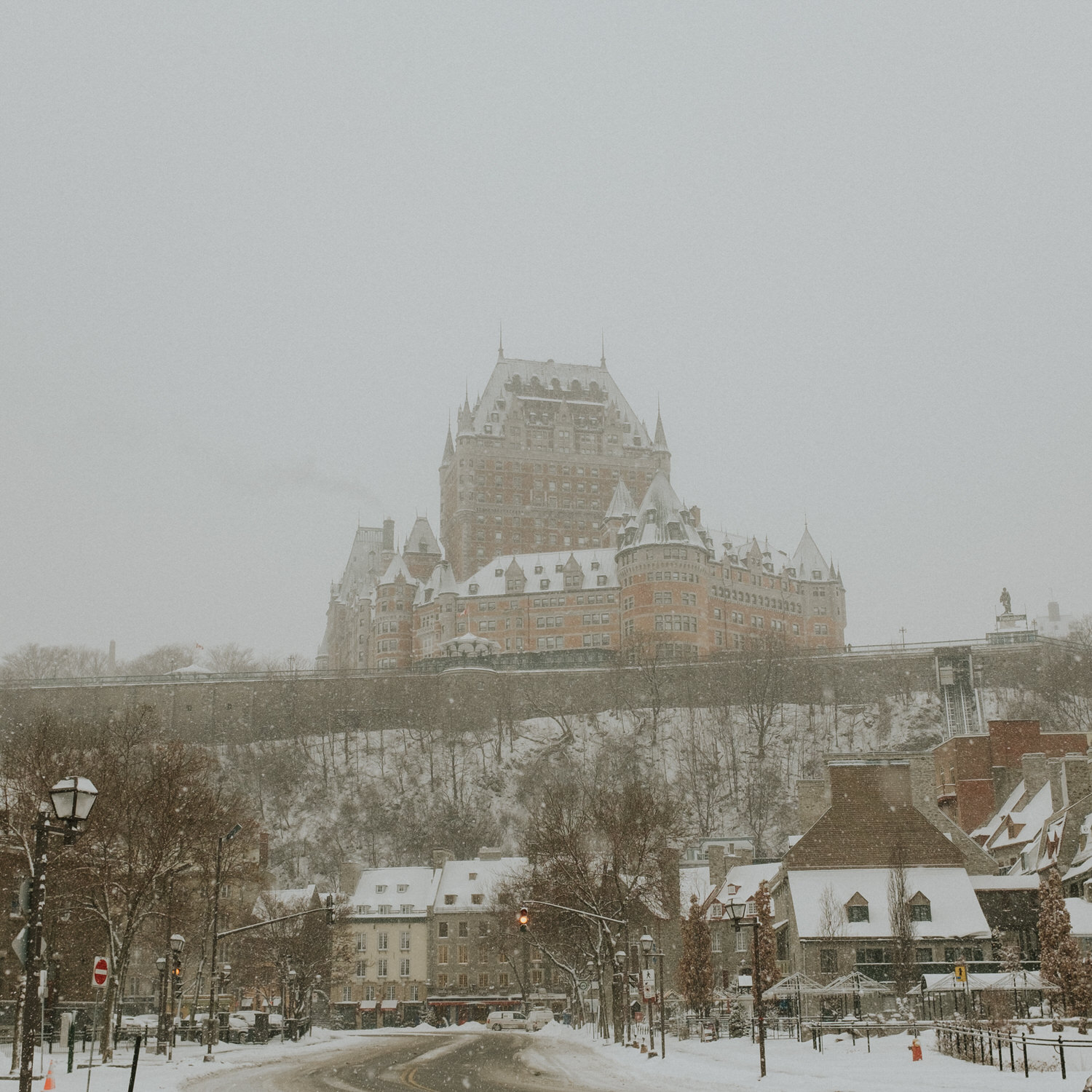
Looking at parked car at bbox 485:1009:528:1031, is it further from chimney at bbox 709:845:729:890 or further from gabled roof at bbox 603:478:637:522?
gabled roof at bbox 603:478:637:522

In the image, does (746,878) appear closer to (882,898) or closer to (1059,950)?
(882,898)

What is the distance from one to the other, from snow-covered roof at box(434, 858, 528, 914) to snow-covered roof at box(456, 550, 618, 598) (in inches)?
2506

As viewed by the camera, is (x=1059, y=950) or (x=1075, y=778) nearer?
(x=1059, y=950)

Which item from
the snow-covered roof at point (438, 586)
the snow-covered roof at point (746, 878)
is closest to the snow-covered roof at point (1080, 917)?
the snow-covered roof at point (746, 878)

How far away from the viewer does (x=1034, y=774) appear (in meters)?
71.6

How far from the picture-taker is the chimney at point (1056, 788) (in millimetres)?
63938

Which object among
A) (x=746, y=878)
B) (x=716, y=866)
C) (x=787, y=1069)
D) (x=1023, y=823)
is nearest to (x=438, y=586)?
(x=716, y=866)

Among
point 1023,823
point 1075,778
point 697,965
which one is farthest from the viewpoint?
point 1023,823

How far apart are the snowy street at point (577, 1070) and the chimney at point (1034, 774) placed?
94.5ft

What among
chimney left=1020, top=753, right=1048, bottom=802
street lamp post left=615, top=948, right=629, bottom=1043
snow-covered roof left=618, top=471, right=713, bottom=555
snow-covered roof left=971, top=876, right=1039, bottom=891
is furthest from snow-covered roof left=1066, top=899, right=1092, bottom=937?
snow-covered roof left=618, top=471, right=713, bottom=555

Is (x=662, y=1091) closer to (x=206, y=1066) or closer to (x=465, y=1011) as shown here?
(x=206, y=1066)

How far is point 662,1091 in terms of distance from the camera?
1185 inches

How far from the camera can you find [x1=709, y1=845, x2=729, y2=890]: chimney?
80812 mm

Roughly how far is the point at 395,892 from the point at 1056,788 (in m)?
48.4
